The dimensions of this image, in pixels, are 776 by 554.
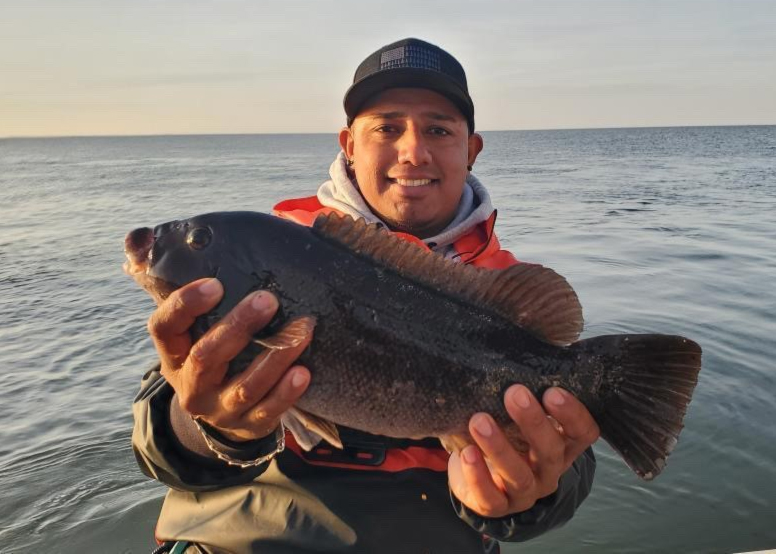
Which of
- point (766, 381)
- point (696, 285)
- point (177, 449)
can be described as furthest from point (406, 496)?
point (696, 285)

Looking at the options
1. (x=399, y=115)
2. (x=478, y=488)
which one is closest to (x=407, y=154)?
(x=399, y=115)

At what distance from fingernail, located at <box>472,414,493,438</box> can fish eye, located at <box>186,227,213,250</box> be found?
1.35 metres

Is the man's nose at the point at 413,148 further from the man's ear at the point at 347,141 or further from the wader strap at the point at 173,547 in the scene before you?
the wader strap at the point at 173,547

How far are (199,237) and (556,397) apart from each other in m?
1.63

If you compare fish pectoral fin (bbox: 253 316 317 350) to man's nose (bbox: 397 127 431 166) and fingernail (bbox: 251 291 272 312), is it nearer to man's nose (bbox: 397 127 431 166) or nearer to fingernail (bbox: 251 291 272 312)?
fingernail (bbox: 251 291 272 312)

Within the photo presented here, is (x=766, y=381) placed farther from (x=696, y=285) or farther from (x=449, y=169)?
(x=449, y=169)

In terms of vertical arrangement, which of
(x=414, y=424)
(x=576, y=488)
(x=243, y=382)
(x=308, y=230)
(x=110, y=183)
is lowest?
(x=110, y=183)

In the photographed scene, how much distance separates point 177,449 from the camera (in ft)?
9.89

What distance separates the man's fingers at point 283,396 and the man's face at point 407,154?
5.27 feet

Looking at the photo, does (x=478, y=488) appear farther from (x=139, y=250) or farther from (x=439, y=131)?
(x=439, y=131)

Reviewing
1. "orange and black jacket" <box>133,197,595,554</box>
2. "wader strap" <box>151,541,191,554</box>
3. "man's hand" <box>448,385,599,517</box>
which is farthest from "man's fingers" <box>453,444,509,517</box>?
"wader strap" <box>151,541,191,554</box>

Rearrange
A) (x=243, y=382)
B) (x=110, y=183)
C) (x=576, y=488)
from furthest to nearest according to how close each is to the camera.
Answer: (x=110, y=183) < (x=576, y=488) < (x=243, y=382)

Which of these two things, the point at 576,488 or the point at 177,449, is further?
the point at 576,488

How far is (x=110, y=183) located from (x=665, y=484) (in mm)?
46230
